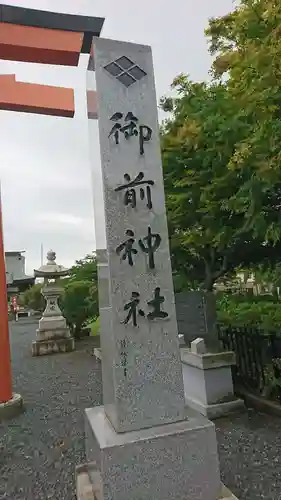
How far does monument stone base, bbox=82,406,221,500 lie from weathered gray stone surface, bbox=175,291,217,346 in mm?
2823

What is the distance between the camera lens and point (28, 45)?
5301 mm

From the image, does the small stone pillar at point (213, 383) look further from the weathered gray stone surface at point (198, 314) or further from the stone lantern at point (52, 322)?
the stone lantern at point (52, 322)

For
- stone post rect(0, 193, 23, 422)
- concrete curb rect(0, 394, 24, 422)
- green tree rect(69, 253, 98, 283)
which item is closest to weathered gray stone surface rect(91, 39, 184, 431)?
stone post rect(0, 193, 23, 422)

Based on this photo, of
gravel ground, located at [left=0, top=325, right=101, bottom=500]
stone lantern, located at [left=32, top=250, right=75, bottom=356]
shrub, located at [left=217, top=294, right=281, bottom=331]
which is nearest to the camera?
gravel ground, located at [left=0, top=325, right=101, bottom=500]

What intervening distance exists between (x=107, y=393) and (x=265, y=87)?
10.1ft

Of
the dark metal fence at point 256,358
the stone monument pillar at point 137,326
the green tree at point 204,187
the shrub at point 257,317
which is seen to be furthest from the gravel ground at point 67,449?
the green tree at point 204,187

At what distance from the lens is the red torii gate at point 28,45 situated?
5.21 meters

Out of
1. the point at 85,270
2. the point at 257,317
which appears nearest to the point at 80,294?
the point at 85,270

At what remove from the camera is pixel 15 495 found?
3.33 metres

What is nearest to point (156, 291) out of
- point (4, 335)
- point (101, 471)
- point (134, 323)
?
point (134, 323)

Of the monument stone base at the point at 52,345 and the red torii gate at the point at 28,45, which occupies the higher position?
the red torii gate at the point at 28,45

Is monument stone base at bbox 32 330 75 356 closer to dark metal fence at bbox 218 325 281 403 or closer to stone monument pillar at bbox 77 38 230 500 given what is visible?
dark metal fence at bbox 218 325 281 403

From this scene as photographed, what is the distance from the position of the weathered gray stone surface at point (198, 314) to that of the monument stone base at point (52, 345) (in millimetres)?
7434

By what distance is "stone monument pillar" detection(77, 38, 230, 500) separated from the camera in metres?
2.28
